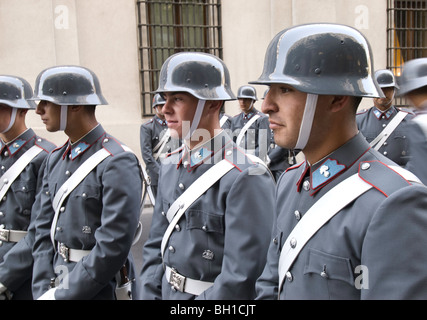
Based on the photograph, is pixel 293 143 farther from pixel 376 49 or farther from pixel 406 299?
pixel 376 49

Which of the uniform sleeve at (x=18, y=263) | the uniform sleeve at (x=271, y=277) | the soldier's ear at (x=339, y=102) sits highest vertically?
the soldier's ear at (x=339, y=102)

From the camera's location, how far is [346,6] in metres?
10.6

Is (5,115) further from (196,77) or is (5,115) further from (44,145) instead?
(196,77)

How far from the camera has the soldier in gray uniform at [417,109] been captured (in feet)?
8.02

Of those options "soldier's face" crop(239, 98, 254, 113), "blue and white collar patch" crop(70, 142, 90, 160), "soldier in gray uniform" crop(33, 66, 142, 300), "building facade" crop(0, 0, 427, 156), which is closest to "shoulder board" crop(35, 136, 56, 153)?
"soldier in gray uniform" crop(33, 66, 142, 300)

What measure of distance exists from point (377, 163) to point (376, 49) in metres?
10.3

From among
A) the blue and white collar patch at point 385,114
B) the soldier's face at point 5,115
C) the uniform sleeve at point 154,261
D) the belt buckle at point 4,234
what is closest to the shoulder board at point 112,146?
the uniform sleeve at point 154,261

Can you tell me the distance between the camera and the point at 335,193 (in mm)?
1644

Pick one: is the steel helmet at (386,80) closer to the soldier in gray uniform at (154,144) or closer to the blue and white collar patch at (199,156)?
the soldier in gray uniform at (154,144)

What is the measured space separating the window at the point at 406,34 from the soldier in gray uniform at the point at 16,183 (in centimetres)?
972

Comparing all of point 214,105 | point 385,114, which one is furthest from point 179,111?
point 385,114
